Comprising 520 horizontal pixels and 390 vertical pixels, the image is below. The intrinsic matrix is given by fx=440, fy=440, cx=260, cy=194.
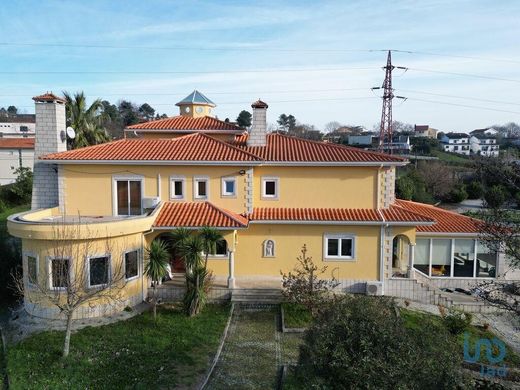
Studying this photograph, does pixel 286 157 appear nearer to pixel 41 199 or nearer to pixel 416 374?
pixel 41 199

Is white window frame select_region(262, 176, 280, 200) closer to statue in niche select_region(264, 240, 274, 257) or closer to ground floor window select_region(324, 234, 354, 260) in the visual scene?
statue in niche select_region(264, 240, 274, 257)

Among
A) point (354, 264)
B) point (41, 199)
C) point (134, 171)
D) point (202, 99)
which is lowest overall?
point (354, 264)

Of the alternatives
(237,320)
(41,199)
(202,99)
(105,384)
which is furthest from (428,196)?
(105,384)

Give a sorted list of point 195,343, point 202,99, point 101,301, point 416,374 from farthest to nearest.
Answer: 1. point 202,99
2. point 101,301
3. point 195,343
4. point 416,374

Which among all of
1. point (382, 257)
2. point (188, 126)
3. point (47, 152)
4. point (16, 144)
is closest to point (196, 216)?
point (47, 152)

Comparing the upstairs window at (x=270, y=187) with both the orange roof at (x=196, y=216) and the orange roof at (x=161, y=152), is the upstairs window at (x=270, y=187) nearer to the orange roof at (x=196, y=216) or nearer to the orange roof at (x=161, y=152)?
the orange roof at (x=161, y=152)

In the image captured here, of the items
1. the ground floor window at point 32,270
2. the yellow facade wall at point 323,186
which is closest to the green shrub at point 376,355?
the ground floor window at point 32,270

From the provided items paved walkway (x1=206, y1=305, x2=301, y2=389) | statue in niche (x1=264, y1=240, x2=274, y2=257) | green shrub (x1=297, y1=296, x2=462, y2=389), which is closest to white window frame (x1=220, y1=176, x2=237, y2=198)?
statue in niche (x1=264, y1=240, x2=274, y2=257)

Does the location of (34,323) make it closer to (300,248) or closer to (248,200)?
(248,200)
